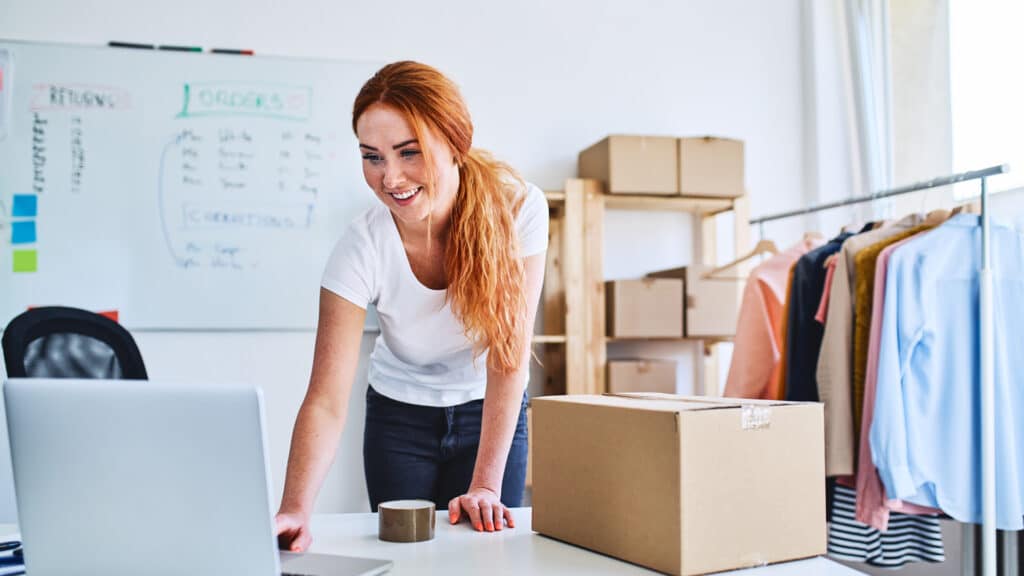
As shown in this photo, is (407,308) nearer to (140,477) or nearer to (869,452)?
(140,477)

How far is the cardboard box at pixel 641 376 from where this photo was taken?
112 inches

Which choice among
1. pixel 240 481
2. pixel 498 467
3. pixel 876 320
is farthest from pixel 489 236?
pixel 876 320

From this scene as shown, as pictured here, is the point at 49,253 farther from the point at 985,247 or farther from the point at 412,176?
the point at 985,247

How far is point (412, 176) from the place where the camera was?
1313 millimetres

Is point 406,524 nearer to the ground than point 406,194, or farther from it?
nearer to the ground

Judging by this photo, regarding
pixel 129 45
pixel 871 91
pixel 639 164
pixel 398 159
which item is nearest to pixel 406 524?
pixel 398 159

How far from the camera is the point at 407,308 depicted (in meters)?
1.51

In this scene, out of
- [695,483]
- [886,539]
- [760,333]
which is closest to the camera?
[695,483]

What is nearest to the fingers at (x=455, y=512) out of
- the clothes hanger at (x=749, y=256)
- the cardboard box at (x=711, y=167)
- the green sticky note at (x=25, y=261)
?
the clothes hanger at (x=749, y=256)

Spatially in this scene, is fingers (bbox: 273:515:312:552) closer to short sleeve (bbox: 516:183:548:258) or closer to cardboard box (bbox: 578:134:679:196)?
short sleeve (bbox: 516:183:548:258)

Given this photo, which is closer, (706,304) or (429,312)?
(429,312)

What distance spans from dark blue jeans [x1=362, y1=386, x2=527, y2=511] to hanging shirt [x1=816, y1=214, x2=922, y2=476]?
35.5 inches

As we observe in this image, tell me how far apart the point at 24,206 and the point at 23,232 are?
8 cm

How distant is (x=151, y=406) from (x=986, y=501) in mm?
1814
